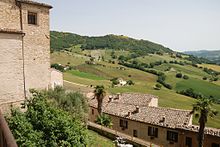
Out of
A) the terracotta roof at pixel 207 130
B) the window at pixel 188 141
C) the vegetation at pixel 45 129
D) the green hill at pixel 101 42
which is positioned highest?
the green hill at pixel 101 42

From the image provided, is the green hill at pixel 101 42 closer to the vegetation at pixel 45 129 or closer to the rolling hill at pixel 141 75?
the rolling hill at pixel 141 75

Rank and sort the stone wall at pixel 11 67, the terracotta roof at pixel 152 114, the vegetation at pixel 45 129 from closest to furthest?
the vegetation at pixel 45 129
the stone wall at pixel 11 67
the terracotta roof at pixel 152 114

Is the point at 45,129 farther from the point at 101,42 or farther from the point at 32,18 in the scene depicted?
the point at 101,42

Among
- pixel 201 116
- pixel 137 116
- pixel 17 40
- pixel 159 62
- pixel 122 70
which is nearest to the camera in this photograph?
pixel 17 40

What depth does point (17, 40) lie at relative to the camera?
16016mm

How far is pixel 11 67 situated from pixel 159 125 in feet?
59.7

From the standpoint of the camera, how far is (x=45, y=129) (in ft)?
40.5

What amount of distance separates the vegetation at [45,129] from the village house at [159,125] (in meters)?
16.4

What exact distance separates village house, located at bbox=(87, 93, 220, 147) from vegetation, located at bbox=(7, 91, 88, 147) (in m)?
16.4

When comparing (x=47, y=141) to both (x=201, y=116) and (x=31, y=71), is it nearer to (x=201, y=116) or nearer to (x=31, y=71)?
(x=31, y=71)

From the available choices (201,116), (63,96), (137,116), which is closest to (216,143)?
(201,116)

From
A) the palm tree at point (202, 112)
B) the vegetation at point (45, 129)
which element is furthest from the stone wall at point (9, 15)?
the palm tree at point (202, 112)

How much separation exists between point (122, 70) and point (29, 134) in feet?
304

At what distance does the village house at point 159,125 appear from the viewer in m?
25.8
